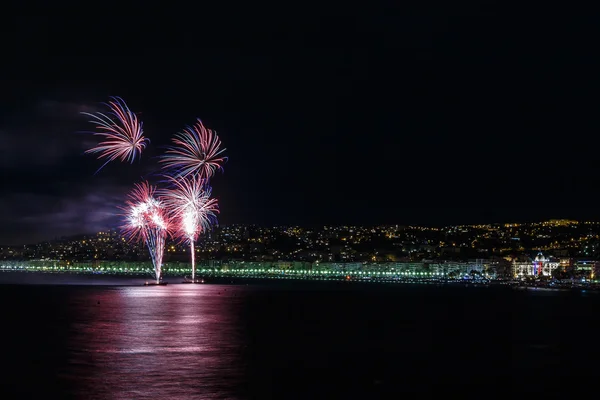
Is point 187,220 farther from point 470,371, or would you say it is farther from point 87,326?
point 470,371

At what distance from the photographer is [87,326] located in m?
47.9

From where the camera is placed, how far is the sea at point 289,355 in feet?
85.4

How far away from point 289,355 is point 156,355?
5.85 m

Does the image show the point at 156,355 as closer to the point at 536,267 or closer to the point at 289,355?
the point at 289,355

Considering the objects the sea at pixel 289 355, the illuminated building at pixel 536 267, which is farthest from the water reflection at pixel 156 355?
the illuminated building at pixel 536 267

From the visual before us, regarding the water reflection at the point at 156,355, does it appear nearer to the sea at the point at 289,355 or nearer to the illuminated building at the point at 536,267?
the sea at the point at 289,355

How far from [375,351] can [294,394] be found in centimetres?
1234

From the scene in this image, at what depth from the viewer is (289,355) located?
34.6 meters

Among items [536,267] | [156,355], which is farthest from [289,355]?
[536,267]

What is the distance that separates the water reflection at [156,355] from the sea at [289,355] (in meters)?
0.06

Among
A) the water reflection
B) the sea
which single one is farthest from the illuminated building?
the water reflection

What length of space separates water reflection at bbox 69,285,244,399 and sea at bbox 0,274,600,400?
A: 64 mm

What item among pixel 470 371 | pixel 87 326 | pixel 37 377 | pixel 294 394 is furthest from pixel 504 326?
pixel 37 377

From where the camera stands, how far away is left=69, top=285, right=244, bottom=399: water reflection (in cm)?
2500
